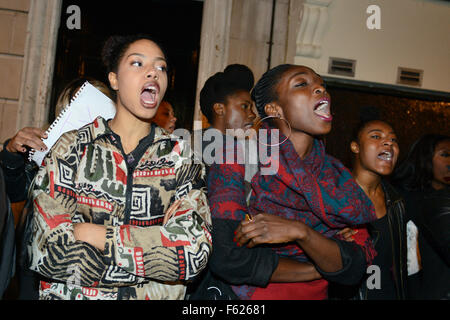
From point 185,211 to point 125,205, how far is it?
0.24 m

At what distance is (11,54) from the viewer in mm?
4051

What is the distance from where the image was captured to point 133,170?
1576 mm

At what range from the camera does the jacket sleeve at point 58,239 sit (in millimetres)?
1364

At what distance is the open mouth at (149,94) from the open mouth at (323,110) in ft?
2.49

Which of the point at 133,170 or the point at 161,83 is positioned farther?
the point at 161,83

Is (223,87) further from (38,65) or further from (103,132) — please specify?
(38,65)

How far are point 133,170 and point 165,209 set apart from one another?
210mm

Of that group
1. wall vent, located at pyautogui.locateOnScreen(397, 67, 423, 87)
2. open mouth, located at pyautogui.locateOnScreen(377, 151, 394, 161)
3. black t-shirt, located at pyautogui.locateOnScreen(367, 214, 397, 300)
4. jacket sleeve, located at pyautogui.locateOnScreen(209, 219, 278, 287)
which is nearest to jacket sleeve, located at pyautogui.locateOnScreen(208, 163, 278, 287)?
jacket sleeve, located at pyautogui.locateOnScreen(209, 219, 278, 287)

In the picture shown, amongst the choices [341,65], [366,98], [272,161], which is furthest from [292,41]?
[272,161]

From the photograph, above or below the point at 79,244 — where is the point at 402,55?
above

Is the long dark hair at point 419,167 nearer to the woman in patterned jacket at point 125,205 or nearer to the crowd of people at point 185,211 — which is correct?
the crowd of people at point 185,211

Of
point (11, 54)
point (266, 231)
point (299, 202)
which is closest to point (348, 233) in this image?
point (299, 202)

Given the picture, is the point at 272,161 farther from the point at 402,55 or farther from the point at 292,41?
the point at 402,55

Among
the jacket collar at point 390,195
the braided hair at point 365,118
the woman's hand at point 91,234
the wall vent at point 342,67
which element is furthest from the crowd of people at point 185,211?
the wall vent at point 342,67
